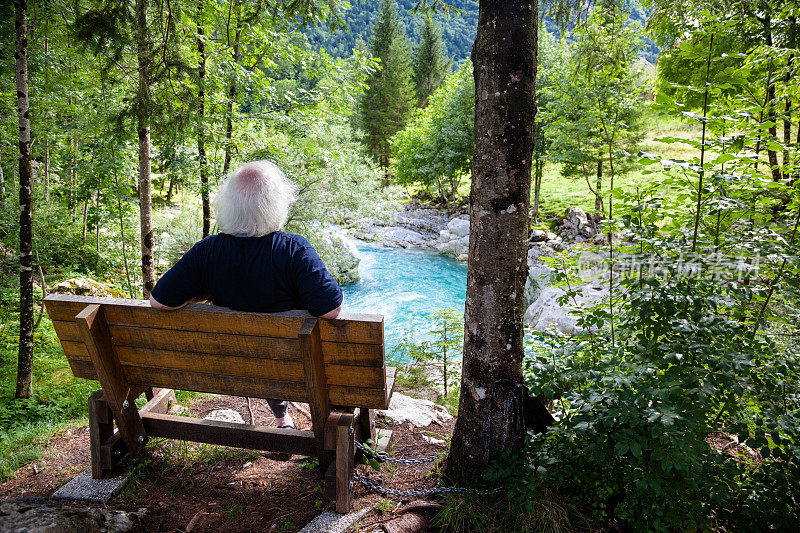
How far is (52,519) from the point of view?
189 centimetres

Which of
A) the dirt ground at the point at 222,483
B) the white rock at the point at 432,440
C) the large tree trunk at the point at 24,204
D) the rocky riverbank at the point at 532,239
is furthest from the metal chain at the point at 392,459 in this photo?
the rocky riverbank at the point at 532,239

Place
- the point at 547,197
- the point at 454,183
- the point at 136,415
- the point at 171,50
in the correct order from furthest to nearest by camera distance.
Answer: the point at 454,183
the point at 547,197
the point at 171,50
the point at 136,415

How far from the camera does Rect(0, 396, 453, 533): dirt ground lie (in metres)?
2.47

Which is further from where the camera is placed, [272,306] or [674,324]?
[272,306]

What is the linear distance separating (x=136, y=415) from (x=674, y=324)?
3344 mm

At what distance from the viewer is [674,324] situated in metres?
2.26

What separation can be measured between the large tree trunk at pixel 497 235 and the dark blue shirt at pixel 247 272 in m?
0.89

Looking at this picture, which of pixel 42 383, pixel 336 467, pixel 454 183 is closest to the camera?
pixel 336 467

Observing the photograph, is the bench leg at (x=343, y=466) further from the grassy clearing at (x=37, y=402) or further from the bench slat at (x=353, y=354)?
the grassy clearing at (x=37, y=402)

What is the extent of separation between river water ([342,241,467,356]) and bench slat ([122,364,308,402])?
19.8 ft

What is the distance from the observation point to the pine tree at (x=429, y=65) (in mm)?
34594

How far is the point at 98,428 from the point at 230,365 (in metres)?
1.08

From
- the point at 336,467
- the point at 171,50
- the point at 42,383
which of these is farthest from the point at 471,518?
the point at 42,383

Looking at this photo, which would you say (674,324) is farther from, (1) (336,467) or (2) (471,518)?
(1) (336,467)
